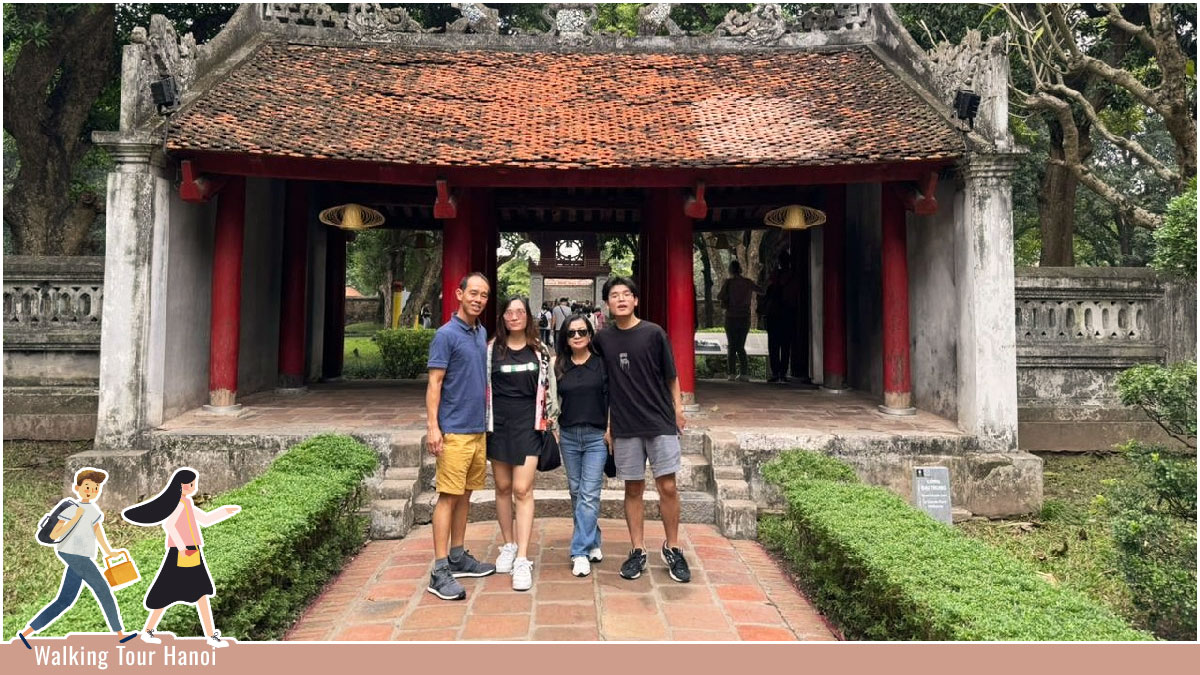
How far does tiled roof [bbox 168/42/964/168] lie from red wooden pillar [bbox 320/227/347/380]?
3055mm

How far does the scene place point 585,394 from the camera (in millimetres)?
3883

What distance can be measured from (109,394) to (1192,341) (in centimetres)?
1114

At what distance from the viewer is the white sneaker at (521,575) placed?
3.77 meters

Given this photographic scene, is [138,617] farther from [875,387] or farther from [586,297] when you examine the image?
[586,297]

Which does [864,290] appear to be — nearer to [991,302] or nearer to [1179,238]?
[991,302]

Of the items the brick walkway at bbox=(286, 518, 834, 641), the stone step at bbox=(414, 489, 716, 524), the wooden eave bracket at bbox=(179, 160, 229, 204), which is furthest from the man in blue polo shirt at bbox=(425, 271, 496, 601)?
the wooden eave bracket at bbox=(179, 160, 229, 204)

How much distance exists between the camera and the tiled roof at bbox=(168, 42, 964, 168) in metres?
6.38

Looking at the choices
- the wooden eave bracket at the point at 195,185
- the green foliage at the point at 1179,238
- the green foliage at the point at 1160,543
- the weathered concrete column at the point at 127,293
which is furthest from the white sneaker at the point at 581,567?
the wooden eave bracket at the point at 195,185

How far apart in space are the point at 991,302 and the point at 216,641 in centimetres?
649

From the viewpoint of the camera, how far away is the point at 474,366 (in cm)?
375

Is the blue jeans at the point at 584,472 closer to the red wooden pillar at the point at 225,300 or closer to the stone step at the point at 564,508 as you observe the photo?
the stone step at the point at 564,508

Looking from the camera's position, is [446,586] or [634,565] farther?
[634,565]

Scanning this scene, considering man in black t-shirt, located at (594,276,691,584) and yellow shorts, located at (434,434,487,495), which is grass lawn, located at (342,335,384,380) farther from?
man in black t-shirt, located at (594,276,691,584)

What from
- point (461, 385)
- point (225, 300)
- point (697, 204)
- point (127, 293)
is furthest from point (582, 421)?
point (225, 300)
